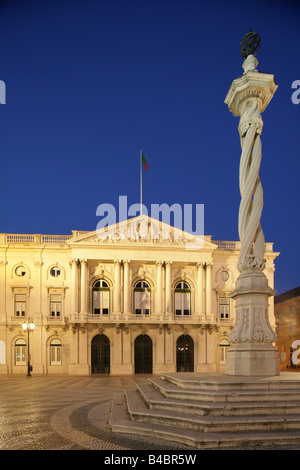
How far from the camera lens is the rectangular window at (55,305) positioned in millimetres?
41000

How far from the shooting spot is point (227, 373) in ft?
45.9

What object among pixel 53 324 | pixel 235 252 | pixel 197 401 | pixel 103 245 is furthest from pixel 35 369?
pixel 197 401

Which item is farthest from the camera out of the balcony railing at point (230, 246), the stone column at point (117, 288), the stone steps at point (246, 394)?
the balcony railing at point (230, 246)

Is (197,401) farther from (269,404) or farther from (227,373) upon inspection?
(227,373)

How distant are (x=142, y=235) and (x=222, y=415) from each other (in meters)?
31.4

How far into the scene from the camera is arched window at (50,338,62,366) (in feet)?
132

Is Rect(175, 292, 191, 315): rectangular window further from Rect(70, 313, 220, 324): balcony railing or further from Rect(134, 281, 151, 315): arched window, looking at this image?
Rect(134, 281, 151, 315): arched window

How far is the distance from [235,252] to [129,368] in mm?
15390

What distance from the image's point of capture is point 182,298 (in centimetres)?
4238

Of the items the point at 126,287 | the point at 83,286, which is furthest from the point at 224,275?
the point at 83,286

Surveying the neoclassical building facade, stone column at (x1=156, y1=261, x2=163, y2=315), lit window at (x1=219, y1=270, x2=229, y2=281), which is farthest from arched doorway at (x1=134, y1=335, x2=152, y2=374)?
lit window at (x1=219, y1=270, x2=229, y2=281)

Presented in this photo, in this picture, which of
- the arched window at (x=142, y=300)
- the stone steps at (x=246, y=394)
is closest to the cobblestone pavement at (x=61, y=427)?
the stone steps at (x=246, y=394)

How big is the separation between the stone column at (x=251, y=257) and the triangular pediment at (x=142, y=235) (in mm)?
25704

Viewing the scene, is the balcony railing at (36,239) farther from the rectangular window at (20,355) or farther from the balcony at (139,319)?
the rectangular window at (20,355)
